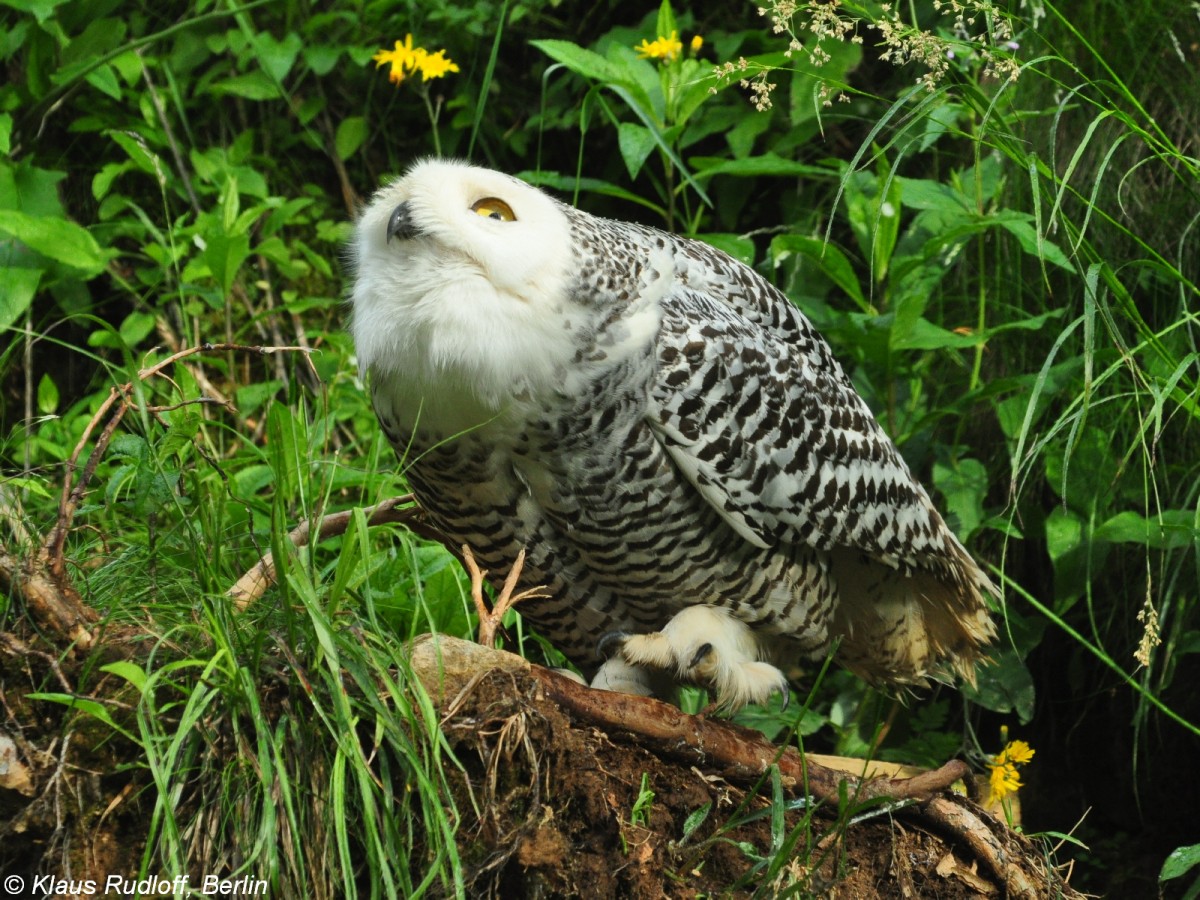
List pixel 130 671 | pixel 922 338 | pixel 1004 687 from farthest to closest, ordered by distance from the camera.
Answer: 1. pixel 1004 687
2. pixel 922 338
3. pixel 130 671

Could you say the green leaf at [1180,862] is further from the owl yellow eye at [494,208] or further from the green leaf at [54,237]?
the green leaf at [54,237]

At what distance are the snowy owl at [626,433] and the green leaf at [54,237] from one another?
1.56 metres

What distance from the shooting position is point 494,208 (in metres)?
2.60

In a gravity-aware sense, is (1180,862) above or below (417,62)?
below

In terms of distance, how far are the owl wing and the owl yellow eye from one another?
1.27 feet

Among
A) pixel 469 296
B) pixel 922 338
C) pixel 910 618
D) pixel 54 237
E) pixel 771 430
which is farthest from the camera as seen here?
pixel 54 237

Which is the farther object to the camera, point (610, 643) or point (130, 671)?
point (610, 643)

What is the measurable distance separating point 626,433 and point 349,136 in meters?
2.82

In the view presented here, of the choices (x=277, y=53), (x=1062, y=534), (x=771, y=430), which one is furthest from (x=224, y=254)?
(x=1062, y=534)

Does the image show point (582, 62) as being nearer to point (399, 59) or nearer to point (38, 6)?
point (399, 59)

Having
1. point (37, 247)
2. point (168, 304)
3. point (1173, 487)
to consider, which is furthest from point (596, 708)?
point (168, 304)

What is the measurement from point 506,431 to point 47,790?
1048mm

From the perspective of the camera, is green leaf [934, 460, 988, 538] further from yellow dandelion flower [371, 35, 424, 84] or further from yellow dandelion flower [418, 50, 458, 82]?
yellow dandelion flower [371, 35, 424, 84]

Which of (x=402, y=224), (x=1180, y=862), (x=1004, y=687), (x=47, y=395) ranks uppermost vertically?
(x=402, y=224)
